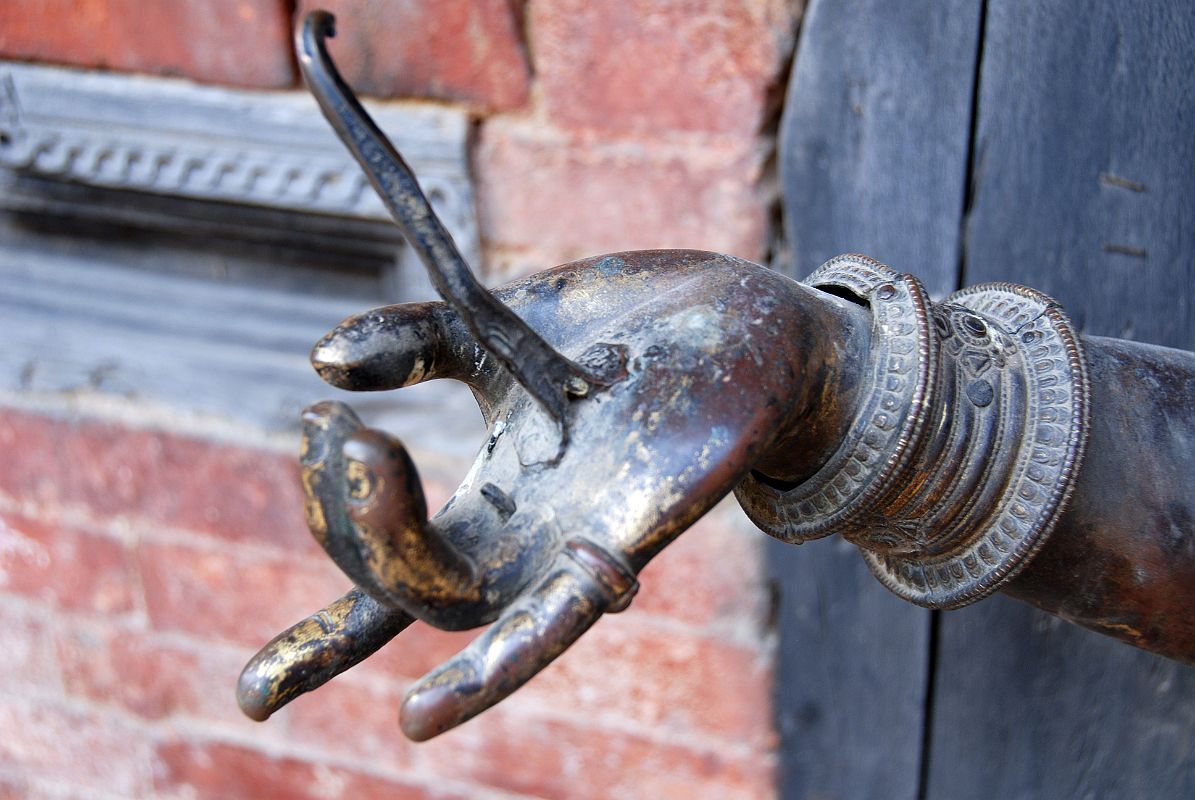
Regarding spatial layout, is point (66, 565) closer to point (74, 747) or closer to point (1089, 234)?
point (74, 747)

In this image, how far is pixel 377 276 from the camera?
0.95 metres

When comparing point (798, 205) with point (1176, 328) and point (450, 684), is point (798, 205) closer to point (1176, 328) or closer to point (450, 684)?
point (1176, 328)

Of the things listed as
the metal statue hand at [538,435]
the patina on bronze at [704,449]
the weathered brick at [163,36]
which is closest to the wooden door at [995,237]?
the patina on bronze at [704,449]

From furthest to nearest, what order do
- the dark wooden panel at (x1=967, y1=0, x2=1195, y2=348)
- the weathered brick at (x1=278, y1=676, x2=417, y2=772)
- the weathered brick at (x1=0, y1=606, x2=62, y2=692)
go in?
the weathered brick at (x1=0, y1=606, x2=62, y2=692)
the weathered brick at (x1=278, y1=676, x2=417, y2=772)
the dark wooden panel at (x1=967, y1=0, x2=1195, y2=348)

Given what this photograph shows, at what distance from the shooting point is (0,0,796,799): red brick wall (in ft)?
2.58

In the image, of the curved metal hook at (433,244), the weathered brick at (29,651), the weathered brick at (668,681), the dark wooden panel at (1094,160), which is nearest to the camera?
the curved metal hook at (433,244)

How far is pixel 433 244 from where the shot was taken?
1.21 ft

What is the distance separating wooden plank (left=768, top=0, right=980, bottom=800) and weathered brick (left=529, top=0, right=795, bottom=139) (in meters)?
0.03

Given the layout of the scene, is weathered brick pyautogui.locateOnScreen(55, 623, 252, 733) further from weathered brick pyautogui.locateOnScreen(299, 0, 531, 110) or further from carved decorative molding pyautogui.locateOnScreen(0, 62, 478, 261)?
weathered brick pyautogui.locateOnScreen(299, 0, 531, 110)

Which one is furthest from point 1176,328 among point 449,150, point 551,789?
point 551,789

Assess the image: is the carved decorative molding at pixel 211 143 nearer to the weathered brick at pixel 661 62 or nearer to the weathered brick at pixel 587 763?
the weathered brick at pixel 661 62

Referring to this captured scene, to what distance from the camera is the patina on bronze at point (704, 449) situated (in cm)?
36

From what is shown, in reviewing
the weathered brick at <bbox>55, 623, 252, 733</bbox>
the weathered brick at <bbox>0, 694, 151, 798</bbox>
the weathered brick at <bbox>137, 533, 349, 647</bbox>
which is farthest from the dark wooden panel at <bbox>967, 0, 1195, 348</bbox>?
the weathered brick at <bbox>0, 694, 151, 798</bbox>

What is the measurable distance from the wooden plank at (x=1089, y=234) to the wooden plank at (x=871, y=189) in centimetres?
2
